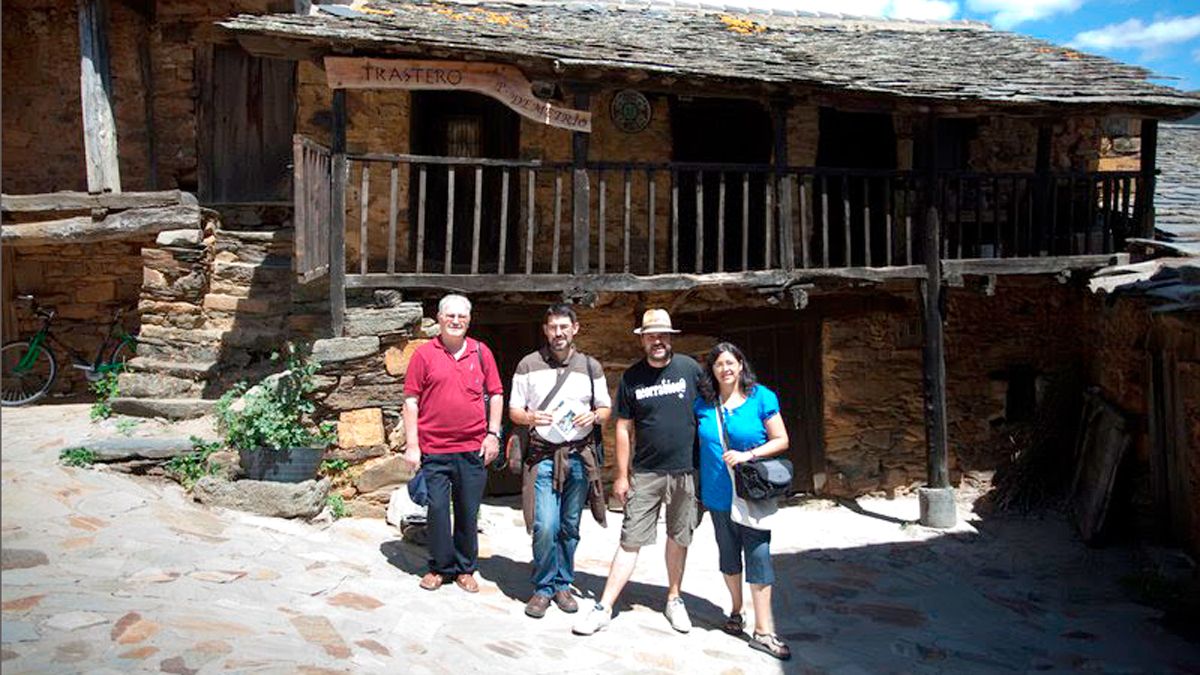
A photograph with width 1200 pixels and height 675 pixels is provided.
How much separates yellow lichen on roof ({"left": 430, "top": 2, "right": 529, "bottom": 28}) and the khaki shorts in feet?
17.0

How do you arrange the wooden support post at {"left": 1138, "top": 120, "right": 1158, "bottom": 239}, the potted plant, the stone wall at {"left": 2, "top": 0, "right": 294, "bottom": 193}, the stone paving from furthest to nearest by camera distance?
1. the stone wall at {"left": 2, "top": 0, "right": 294, "bottom": 193}
2. the wooden support post at {"left": 1138, "top": 120, "right": 1158, "bottom": 239}
3. the potted plant
4. the stone paving

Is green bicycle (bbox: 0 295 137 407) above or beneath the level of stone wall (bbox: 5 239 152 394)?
beneath

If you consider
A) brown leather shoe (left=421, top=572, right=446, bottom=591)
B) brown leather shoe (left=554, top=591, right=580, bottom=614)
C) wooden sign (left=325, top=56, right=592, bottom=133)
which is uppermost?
wooden sign (left=325, top=56, right=592, bottom=133)

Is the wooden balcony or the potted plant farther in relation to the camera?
the wooden balcony

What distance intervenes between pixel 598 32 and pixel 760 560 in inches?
235

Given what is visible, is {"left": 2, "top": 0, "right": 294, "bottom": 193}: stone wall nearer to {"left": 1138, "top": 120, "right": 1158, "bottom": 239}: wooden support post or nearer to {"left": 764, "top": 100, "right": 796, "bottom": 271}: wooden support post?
{"left": 764, "top": 100, "right": 796, "bottom": 271}: wooden support post

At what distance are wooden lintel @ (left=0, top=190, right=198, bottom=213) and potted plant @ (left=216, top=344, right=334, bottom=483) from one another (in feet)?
10.9

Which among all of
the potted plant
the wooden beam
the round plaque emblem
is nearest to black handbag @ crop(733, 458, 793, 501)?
the potted plant

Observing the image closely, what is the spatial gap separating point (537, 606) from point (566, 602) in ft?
0.65

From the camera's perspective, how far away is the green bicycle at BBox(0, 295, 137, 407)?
8.98 m

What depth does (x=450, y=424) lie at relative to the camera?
5.33 m

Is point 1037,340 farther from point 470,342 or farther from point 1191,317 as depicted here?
point 470,342

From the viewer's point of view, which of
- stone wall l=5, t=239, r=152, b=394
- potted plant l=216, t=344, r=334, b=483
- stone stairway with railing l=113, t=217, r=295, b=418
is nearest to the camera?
potted plant l=216, t=344, r=334, b=483

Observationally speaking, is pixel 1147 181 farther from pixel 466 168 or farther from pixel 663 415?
pixel 466 168
